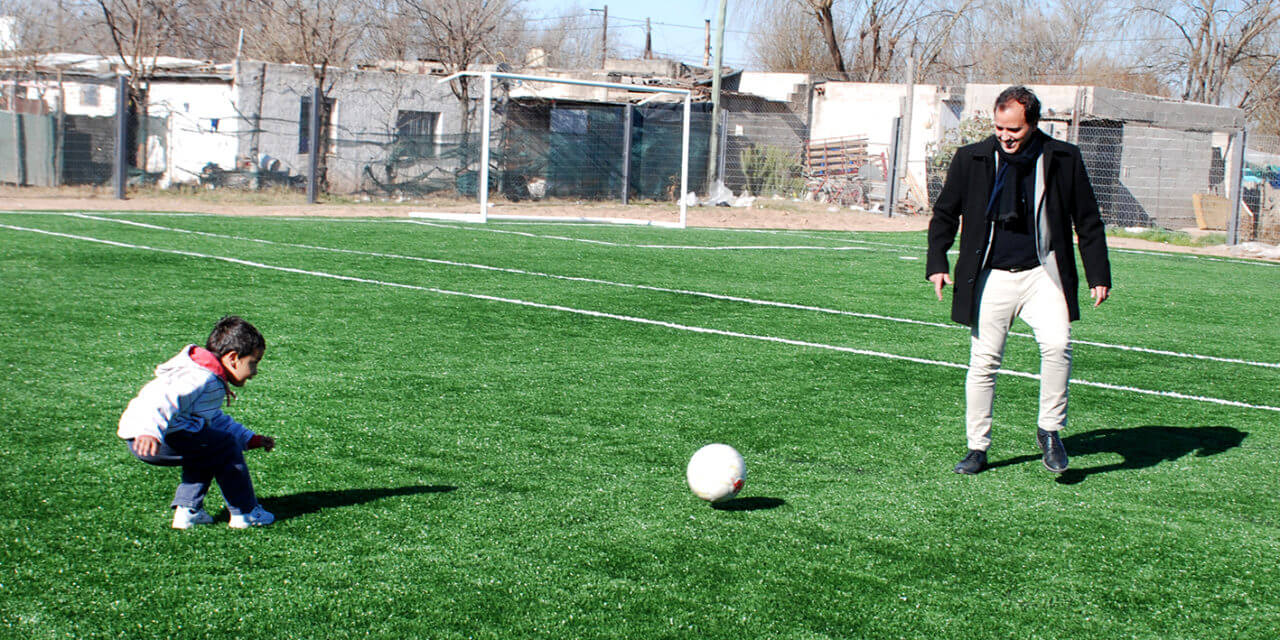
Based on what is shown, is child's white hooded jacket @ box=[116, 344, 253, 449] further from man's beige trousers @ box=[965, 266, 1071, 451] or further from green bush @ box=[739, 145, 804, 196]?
green bush @ box=[739, 145, 804, 196]

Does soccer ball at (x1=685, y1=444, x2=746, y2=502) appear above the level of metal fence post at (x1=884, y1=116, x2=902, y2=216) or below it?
below

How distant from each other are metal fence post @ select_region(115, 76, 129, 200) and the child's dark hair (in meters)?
20.8

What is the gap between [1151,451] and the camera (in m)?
5.90

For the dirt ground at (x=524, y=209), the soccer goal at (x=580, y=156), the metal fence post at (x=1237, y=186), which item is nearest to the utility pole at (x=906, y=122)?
the dirt ground at (x=524, y=209)

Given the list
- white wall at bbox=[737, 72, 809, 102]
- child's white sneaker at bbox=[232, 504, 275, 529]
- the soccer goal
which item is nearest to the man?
child's white sneaker at bbox=[232, 504, 275, 529]

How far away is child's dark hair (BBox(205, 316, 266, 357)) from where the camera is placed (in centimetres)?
397

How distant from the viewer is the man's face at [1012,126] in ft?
16.7

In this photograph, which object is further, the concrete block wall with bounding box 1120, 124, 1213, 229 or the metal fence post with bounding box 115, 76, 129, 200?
the concrete block wall with bounding box 1120, 124, 1213, 229

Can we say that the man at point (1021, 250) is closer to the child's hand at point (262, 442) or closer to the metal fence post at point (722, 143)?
the child's hand at point (262, 442)

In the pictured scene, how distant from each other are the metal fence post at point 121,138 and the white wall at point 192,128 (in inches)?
80.4

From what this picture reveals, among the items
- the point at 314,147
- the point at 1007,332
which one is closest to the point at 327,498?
the point at 1007,332

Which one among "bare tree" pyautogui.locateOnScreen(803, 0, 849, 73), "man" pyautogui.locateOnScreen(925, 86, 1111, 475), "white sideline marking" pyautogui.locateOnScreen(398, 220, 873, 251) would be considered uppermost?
"bare tree" pyautogui.locateOnScreen(803, 0, 849, 73)

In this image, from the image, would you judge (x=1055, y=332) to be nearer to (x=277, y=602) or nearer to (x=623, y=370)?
(x=623, y=370)

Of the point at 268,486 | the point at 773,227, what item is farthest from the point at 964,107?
the point at 268,486
